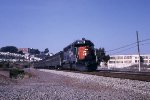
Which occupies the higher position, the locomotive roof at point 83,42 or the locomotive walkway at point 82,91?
the locomotive roof at point 83,42

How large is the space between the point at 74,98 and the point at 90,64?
27.5 meters

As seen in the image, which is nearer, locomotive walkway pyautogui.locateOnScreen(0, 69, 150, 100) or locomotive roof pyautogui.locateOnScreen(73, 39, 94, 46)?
locomotive walkway pyautogui.locateOnScreen(0, 69, 150, 100)

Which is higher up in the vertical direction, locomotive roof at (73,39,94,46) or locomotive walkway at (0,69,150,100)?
locomotive roof at (73,39,94,46)

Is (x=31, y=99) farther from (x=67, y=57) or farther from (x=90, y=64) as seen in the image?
(x=67, y=57)

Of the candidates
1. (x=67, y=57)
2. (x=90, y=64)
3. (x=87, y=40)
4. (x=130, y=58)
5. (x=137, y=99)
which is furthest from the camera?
(x=130, y=58)

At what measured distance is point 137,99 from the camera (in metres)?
13.4

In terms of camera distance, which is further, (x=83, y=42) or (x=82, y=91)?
(x=83, y=42)

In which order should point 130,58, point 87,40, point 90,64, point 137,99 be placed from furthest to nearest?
point 130,58 < point 87,40 < point 90,64 < point 137,99

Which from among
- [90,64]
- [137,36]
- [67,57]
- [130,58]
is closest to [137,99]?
[90,64]

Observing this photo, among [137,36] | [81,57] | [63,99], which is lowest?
[63,99]

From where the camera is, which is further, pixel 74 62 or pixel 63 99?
pixel 74 62

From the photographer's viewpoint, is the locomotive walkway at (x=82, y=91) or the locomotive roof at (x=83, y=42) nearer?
the locomotive walkway at (x=82, y=91)

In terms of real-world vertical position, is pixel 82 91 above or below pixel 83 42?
below

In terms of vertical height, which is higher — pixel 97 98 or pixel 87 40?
pixel 87 40
